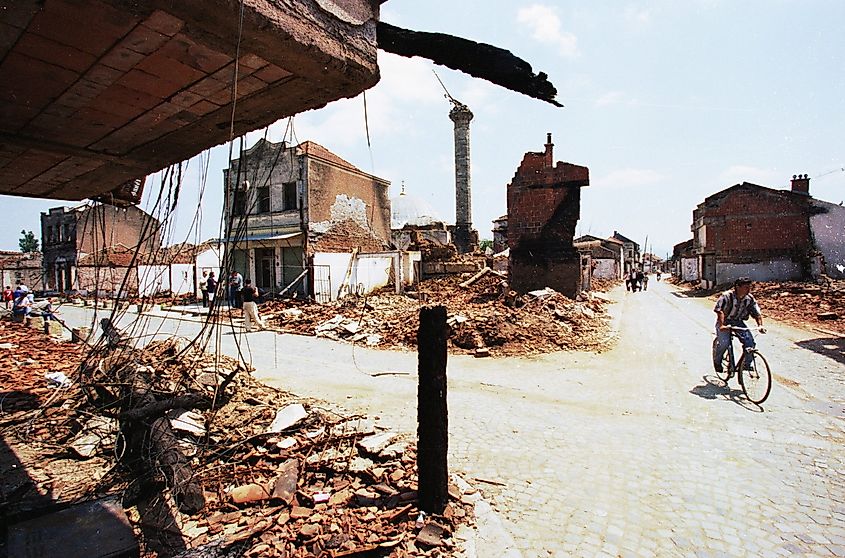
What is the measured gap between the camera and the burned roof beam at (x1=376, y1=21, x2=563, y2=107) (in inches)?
93.4

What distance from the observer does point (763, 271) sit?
2620cm

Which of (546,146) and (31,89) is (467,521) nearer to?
(31,89)

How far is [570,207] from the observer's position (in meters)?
14.9

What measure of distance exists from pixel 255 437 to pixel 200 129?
321 cm

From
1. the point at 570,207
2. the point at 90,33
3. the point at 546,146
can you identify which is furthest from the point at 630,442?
the point at 546,146

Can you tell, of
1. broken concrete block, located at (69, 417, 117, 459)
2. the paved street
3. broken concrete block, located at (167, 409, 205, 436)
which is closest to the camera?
the paved street

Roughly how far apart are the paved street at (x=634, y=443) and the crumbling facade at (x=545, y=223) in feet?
18.0

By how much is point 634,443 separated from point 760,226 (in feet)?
96.9

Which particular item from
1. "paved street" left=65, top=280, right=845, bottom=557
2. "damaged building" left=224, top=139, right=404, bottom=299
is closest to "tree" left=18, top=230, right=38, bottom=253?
"damaged building" left=224, top=139, right=404, bottom=299

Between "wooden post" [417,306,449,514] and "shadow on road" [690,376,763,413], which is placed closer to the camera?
"wooden post" [417,306,449,514]

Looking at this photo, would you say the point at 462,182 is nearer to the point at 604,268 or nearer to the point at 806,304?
the point at 806,304

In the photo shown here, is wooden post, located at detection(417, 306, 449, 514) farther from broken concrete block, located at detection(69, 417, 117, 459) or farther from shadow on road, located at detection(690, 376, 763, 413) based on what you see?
shadow on road, located at detection(690, 376, 763, 413)

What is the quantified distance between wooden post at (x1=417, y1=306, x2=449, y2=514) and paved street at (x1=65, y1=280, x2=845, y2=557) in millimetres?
602

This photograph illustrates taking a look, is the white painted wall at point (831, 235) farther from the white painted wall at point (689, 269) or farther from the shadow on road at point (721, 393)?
the shadow on road at point (721, 393)
